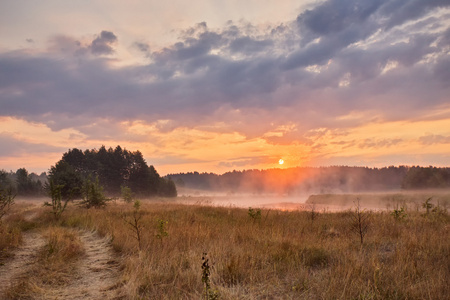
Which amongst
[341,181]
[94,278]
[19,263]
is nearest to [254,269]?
[94,278]

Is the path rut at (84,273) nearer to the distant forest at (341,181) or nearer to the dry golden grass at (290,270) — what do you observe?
the dry golden grass at (290,270)

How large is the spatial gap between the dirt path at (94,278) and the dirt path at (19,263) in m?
1.07

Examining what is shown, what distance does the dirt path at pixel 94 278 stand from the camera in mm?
4474

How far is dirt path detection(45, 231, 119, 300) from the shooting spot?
4474 millimetres

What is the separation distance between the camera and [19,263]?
21.5ft

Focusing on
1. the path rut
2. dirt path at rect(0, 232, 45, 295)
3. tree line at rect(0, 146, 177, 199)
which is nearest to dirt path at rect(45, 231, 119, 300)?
the path rut

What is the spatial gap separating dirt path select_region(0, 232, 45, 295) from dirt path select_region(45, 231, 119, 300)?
3.50 ft

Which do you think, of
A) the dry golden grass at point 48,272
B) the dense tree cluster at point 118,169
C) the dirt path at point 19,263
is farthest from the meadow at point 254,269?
the dense tree cluster at point 118,169

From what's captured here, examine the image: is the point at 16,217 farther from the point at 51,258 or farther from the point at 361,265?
the point at 361,265

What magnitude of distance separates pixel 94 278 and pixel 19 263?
9.08 ft

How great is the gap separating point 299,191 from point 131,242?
106347mm

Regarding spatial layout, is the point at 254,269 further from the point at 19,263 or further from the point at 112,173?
the point at 112,173

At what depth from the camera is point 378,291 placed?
11.7 ft

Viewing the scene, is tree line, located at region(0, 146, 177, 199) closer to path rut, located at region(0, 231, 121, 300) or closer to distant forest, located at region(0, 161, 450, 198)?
distant forest, located at region(0, 161, 450, 198)
